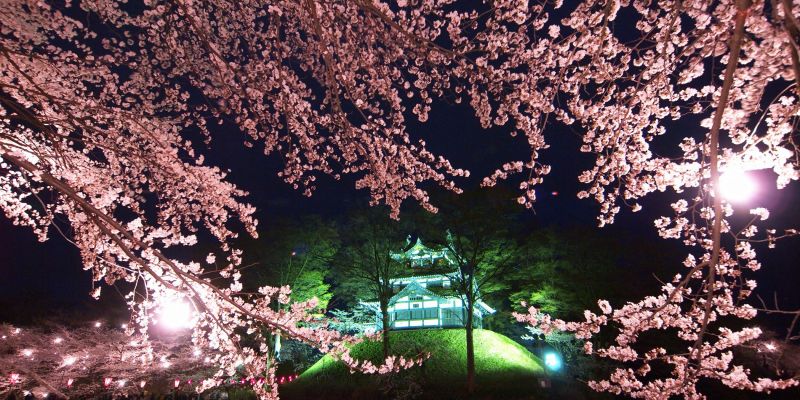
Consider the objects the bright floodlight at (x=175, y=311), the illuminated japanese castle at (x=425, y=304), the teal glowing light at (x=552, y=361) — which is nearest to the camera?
the bright floodlight at (x=175, y=311)

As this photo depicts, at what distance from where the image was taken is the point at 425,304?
1092 inches

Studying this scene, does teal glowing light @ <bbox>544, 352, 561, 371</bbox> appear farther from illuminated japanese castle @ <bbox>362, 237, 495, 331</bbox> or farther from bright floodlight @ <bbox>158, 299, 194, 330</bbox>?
bright floodlight @ <bbox>158, 299, 194, 330</bbox>

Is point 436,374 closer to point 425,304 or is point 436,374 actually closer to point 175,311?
point 425,304

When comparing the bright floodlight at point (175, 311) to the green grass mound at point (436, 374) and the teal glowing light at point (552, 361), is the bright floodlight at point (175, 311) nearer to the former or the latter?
the green grass mound at point (436, 374)

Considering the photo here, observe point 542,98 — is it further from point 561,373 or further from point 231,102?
point 561,373

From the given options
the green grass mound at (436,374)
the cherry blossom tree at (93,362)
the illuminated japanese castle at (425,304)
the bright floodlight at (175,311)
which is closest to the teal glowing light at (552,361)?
the green grass mound at (436,374)

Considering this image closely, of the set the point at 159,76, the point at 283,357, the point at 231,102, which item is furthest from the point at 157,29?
the point at 283,357

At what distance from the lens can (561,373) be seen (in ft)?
63.5

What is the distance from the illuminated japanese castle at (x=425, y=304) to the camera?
26.7m

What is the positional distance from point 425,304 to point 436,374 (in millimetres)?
7907

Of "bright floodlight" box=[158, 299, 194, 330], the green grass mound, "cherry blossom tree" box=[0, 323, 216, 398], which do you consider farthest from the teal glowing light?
"bright floodlight" box=[158, 299, 194, 330]

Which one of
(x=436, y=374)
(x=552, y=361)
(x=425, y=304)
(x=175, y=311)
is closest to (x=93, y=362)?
(x=175, y=311)

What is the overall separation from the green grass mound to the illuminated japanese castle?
2497 millimetres

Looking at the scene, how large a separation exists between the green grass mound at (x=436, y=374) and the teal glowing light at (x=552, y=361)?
567mm
